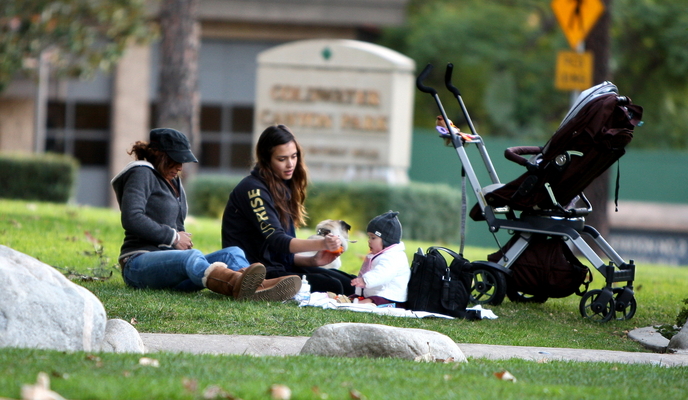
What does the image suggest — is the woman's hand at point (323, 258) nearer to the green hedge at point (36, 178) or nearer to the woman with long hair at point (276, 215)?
the woman with long hair at point (276, 215)

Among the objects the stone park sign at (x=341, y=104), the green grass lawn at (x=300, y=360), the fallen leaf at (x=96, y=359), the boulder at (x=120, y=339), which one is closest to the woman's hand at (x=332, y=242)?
the green grass lawn at (x=300, y=360)

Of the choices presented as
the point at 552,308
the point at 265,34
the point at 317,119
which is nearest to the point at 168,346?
the point at 552,308

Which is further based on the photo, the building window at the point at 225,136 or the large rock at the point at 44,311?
the building window at the point at 225,136

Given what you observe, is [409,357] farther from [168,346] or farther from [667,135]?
[667,135]

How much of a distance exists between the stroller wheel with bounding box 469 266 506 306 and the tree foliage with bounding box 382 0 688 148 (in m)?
16.9

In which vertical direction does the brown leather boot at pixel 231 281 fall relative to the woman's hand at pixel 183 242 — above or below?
below

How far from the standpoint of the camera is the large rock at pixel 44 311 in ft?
15.0

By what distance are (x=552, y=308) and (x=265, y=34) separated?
16.8 metres

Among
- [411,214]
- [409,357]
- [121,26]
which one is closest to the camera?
[409,357]

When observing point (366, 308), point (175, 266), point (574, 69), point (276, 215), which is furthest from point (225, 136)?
point (366, 308)

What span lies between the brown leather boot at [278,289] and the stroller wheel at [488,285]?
1416 millimetres

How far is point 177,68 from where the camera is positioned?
14.5m

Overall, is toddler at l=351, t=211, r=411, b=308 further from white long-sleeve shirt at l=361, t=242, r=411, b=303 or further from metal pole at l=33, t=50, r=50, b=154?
metal pole at l=33, t=50, r=50, b=154

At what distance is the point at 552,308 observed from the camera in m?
7.68
